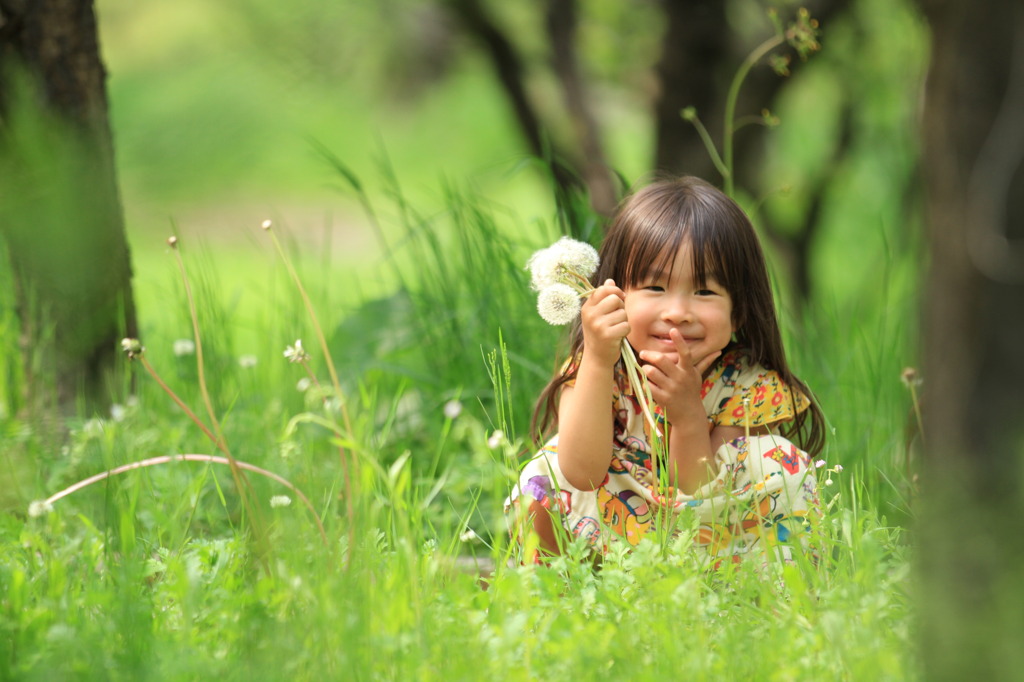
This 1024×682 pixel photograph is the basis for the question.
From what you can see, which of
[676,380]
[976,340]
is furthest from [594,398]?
[976,340]

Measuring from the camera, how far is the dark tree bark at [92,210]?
2555 millimetres

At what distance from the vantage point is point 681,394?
81.2 inches

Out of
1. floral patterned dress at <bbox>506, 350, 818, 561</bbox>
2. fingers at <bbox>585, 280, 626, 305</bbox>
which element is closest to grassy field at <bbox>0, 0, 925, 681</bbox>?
floral patterned dress at <bbox>506, 350, 818, 561</bbox>

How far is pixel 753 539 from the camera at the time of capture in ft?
7.02

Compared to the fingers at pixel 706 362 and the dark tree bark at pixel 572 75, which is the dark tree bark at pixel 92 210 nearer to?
the fingers at pixel 706 362

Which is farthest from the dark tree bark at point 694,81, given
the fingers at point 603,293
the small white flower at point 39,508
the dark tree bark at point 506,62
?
the small white flower at point 39,508

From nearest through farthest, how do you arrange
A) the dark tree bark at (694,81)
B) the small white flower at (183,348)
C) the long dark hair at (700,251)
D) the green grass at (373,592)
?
the green grass at (373,592)
the long dark hair at (700,251)
the small white flower at (183,348)
the dark tree bark at (694,81)

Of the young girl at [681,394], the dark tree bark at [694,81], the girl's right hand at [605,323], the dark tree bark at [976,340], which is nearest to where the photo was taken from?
the dark tree bark at [976,340]

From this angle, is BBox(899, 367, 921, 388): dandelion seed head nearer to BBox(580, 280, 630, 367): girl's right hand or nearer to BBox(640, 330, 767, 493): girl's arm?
BBox(640, 330, 767, 493): girl's arm

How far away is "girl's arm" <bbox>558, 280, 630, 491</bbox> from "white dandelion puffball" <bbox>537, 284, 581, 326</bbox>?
0.09 ft

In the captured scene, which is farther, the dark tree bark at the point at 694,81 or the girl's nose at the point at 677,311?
the dark tree bark at the point at 694,81

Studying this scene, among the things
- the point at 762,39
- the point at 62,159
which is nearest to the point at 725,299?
the point at 62,159

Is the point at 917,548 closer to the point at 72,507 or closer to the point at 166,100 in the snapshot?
the point at 72,507

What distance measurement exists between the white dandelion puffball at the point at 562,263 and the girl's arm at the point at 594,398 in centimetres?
7
